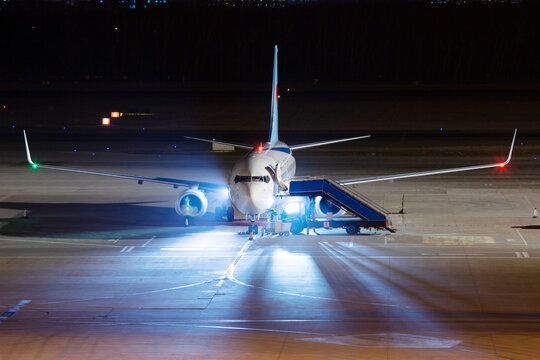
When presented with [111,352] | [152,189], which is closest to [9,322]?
[111,352]

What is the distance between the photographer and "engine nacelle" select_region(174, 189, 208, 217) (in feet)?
128

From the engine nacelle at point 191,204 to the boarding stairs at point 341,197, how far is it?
517 cm

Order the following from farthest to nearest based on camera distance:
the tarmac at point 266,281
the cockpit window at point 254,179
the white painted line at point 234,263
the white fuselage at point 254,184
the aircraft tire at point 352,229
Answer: the aircraft tire at point 352,229 < the cockpit window at point 254,179 < the white fuselage at point 254,184 < the white painted line at point 234,263 < the tarmac at point 266,281

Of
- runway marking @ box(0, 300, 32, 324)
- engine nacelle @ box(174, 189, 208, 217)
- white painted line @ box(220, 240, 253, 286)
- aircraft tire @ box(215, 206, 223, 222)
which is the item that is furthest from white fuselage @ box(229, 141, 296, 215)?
runway marking @ box(0, 300, 32, 324)

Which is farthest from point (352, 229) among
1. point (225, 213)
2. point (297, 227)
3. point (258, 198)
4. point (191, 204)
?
point (191, 204)

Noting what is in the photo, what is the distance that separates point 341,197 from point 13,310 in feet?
55.1

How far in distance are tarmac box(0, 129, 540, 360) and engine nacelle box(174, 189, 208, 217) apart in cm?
89

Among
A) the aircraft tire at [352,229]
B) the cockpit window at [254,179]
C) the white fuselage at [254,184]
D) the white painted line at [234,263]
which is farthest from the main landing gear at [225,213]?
the aircraft tire at [352,229]

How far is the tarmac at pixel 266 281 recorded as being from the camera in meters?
22.1

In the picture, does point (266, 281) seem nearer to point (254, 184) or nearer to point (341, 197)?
point (254, 184)

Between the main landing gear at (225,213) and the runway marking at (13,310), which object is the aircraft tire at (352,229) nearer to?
the main landing gear at (225,213)

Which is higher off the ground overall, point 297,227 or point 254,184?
point 254,184

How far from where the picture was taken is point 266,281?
2889 cm

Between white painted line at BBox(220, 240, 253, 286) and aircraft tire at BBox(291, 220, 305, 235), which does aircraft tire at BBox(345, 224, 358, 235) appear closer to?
aircraft tire at BBox(291, 220, 305, 235)
